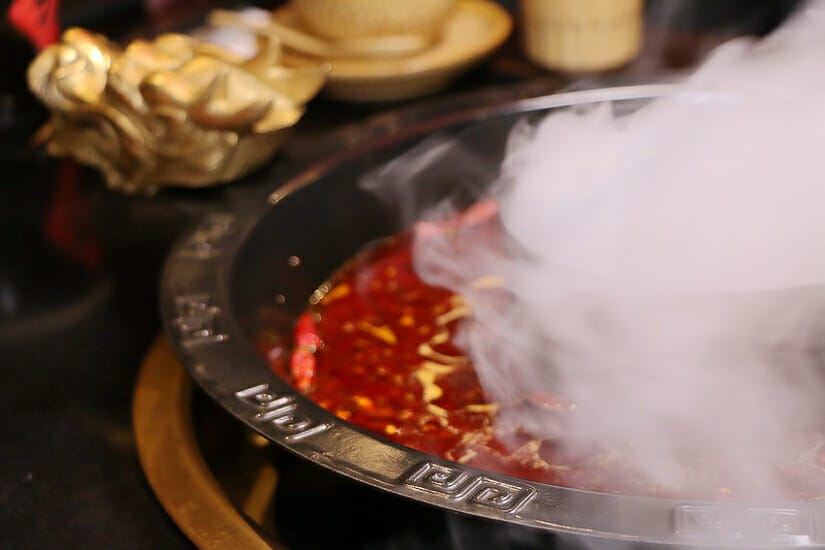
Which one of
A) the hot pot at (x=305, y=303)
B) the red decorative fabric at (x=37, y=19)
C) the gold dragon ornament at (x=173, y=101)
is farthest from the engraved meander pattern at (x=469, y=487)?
the red decorative fabric at (x=37, y=19)

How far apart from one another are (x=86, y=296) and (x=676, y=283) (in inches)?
37.6

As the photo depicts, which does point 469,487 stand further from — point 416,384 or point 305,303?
point 305,303

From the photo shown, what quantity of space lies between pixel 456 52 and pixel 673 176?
2.57ft

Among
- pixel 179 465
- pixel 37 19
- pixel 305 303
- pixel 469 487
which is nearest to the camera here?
pixel 469 487

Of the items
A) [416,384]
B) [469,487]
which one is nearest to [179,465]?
[416,384]

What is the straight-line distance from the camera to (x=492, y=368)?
4.16ft

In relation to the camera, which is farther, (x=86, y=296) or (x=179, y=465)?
(x=86, y=296)

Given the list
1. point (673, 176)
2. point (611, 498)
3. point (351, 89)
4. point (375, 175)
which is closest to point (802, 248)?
point (673, 176)

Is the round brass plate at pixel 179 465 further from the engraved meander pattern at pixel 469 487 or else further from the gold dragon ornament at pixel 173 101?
the gold dragon ornament at pixel 173 101

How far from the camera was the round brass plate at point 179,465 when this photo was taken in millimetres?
1063

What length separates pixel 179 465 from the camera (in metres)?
1.17

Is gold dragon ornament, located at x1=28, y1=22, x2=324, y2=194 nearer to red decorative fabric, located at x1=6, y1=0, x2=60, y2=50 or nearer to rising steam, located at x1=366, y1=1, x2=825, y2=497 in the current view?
red decorative fabric, located at x1=6, y1=0, x2=60, y2=50

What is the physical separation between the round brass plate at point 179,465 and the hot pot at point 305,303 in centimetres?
13

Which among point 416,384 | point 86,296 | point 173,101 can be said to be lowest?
point 86,296
